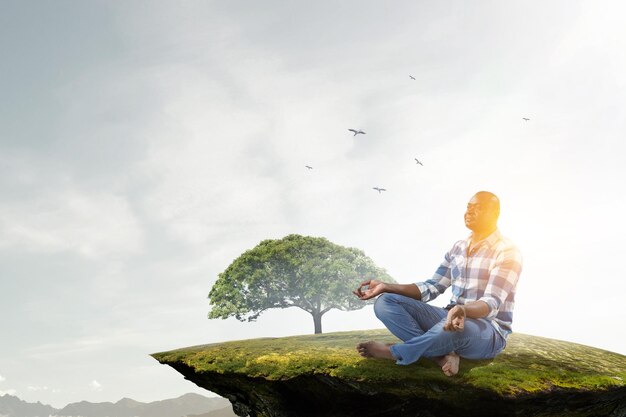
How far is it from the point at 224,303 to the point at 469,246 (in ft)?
69.1

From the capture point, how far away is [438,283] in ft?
25.4

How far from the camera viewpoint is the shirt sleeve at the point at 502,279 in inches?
260

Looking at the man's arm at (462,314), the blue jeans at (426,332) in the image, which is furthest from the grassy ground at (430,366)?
the man's arm at (462,314)

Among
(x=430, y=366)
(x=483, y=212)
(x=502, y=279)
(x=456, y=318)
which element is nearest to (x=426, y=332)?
(x=456, y=318)

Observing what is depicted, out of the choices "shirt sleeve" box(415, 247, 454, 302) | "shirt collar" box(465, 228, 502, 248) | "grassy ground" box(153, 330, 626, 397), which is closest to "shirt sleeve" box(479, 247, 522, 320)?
"shirt collar" box(465, 228, 502, 248)

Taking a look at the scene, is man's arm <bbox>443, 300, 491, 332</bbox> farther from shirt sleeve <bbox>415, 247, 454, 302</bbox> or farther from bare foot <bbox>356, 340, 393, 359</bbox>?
bare foot <bbox>356, 340, 393, 359</bbox>

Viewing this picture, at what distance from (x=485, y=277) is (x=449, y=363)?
139cm

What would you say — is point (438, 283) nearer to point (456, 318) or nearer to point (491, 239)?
point (491, 239)

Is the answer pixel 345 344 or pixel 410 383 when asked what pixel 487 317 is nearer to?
pixel 410 383

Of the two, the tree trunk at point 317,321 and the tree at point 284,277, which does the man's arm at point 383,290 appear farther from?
the tree trunk at point 317,321

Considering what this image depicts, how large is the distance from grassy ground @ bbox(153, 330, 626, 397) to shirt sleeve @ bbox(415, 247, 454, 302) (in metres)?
1.21

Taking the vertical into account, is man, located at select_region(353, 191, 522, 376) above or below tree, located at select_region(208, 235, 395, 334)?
below

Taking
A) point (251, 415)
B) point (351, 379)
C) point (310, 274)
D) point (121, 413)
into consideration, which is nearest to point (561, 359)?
point (351, 379)

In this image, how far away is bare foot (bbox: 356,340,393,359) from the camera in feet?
24.8
